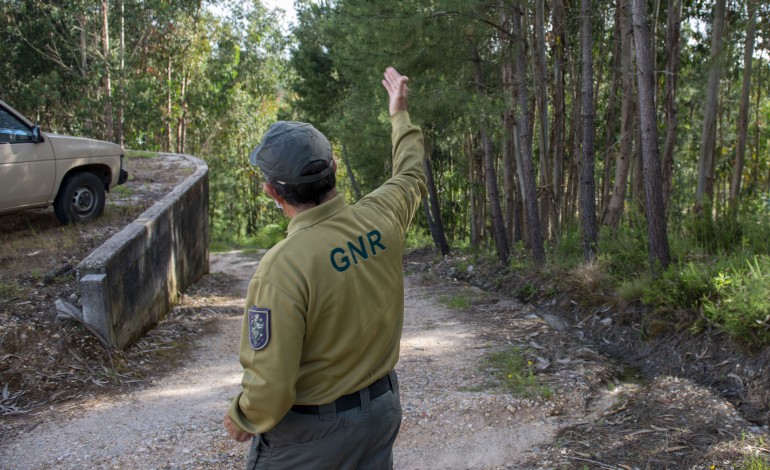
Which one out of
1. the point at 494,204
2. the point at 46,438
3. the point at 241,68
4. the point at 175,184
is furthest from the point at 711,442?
the point at 241,68

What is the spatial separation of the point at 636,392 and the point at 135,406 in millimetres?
4430

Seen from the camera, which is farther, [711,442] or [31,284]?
[31,284]

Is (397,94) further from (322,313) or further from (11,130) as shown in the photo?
(11,130)

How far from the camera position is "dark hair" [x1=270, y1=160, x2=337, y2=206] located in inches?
89.7

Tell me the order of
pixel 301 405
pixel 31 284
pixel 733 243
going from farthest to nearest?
pixel 733 243 → pixel 31 284 → pixel 301 405

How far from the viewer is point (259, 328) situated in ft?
6.86

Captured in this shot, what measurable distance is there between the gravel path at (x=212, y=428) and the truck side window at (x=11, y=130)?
3555 millimetres

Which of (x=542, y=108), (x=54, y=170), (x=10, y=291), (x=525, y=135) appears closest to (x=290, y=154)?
(x=10, y=291)

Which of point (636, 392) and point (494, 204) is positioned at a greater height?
point (494, 204)


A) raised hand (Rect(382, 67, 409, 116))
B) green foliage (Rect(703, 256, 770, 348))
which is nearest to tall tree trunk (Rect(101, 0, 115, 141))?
green foliage (Rect(703, 256, 770, 348))

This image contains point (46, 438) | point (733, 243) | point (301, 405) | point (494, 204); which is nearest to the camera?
point (301, 405)

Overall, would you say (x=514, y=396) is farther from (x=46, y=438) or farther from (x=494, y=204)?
(x=494, y=204)

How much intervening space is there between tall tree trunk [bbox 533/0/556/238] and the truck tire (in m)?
6.87

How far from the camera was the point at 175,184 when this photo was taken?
12023mm
